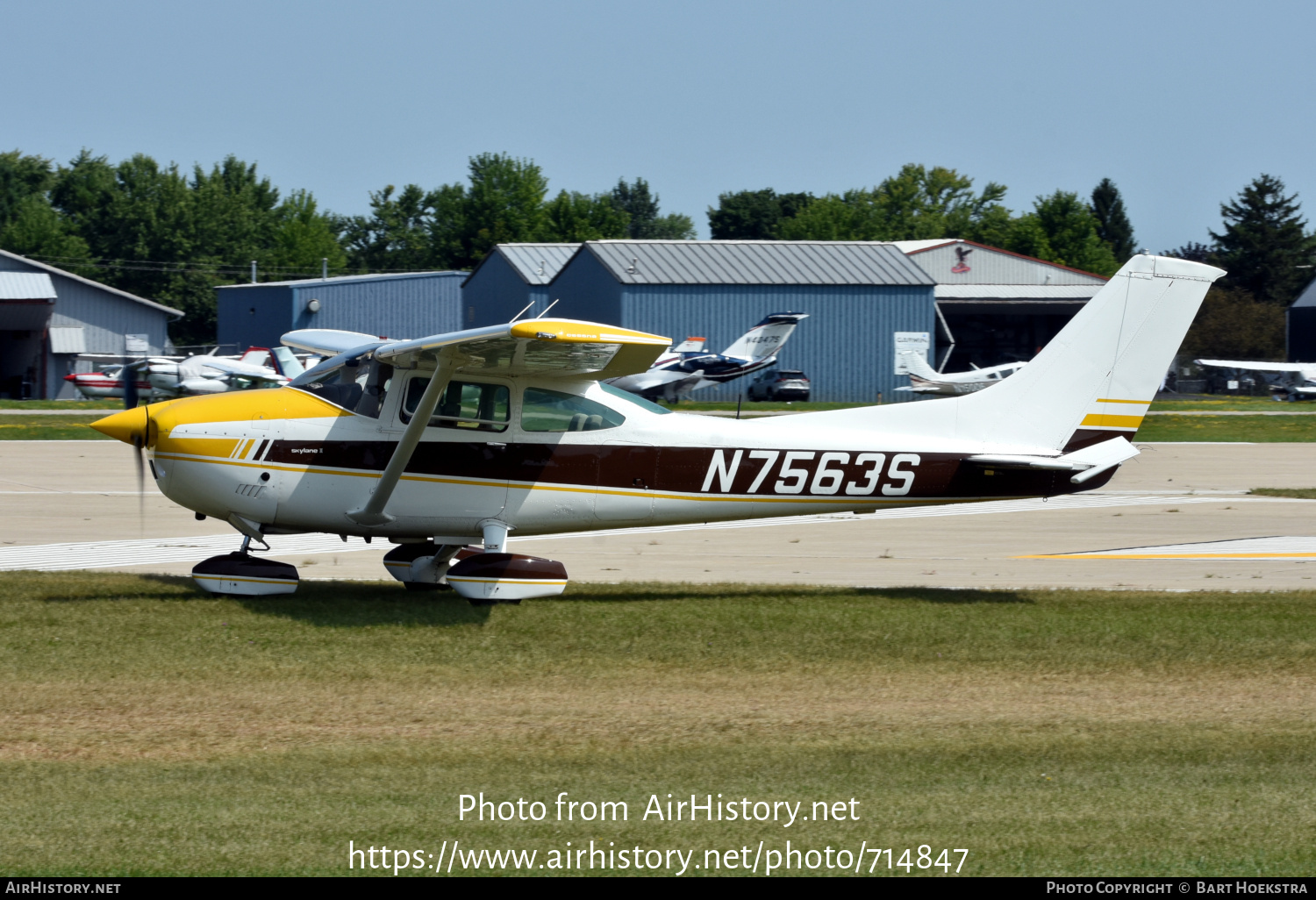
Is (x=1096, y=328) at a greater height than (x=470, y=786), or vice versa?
(x=1096, y=328)

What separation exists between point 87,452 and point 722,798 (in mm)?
23908

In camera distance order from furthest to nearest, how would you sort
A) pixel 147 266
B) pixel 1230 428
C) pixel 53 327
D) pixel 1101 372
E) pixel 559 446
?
pixel 147 266 → pixel 53 327 → pixel 1230 428 → pixel 1101 372 → pixel 559 446

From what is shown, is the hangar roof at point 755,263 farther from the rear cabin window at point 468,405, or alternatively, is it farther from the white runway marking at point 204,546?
the rear cabin window at point 468,405

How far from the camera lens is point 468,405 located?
1070cm

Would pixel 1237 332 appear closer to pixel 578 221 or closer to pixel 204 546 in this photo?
pixel 578 221

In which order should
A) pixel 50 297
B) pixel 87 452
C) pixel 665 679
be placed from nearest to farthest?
pixel 665 679, pixel 87 452, pixel 50 297

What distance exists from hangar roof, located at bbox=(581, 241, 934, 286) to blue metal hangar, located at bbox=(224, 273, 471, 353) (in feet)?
41.5

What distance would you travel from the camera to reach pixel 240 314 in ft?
219

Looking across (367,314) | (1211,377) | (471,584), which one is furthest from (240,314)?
(471,584)

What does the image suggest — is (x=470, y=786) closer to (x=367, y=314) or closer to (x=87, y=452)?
(x=87, y=452)

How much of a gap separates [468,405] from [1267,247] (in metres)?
99.7

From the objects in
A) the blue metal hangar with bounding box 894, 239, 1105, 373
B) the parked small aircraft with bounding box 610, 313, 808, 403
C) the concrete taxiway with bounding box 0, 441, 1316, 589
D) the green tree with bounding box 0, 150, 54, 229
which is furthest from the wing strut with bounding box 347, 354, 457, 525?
the green tree with bounding box 0, 150, 54, 229

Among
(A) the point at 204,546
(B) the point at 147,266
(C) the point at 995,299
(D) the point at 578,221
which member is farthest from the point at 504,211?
(A) the point at 204,546

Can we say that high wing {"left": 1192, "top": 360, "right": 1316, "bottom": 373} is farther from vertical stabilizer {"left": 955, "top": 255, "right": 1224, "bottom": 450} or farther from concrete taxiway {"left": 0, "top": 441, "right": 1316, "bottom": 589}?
vertical stabilizer {"left": 955, "top": 255, "right": 1224, "bottom": 450}
